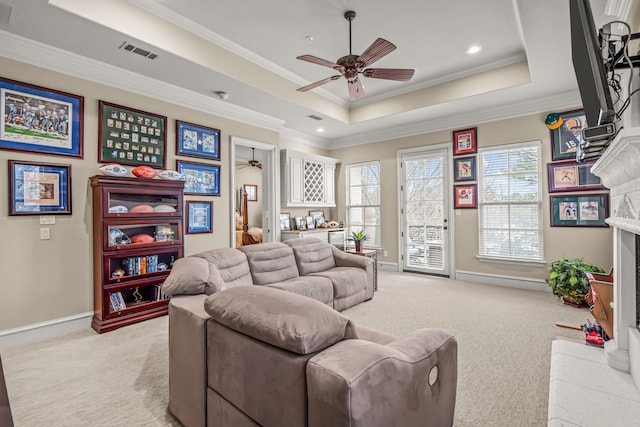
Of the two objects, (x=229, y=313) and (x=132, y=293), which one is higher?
(x=229, y=313)

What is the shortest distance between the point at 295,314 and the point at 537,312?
12.0ft

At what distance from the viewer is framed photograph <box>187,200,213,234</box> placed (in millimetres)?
4223

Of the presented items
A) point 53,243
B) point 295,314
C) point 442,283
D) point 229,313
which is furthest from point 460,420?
point 53,243

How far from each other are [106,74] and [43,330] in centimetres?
276

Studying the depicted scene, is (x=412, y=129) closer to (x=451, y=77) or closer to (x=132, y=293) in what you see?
(x=451, y=77)

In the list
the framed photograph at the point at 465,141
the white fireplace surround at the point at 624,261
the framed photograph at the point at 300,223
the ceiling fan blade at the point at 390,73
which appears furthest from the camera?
the framed photograph at the point at 300,223

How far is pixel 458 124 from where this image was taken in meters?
5.26

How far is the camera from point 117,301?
10.7 feet

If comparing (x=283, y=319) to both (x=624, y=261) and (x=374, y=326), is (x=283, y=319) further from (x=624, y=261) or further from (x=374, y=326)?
(x=374, y=326)

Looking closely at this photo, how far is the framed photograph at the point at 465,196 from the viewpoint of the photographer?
513 centimetres

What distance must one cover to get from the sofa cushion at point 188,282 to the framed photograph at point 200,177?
2.45 meters

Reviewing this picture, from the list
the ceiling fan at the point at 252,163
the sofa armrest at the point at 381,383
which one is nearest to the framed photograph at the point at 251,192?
the ceiling fan at the point at 252,163

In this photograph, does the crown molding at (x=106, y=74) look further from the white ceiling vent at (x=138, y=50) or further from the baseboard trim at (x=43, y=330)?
the baseboard trim at (x=43, y=330)

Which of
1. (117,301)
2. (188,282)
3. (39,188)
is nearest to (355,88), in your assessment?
(188,282)
